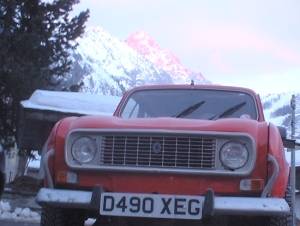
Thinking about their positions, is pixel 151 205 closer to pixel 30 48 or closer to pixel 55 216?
pixel 55 216

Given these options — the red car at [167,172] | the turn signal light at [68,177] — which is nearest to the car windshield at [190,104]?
the red car at [167,172]

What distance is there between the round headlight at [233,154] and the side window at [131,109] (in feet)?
6.25

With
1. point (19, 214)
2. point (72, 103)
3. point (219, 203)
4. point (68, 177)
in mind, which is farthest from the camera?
point (72, 103)

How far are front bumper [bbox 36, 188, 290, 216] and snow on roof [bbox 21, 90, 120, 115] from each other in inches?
324

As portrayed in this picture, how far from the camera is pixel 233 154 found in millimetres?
4852

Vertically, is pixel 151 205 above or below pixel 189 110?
below

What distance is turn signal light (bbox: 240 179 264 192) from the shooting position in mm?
4747

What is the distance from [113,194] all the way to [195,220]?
0.65m

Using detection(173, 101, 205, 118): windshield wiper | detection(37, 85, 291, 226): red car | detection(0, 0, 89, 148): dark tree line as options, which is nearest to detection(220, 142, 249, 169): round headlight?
detection(37, 85, 291, 226): red car

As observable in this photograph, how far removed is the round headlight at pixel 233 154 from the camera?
4824 mm

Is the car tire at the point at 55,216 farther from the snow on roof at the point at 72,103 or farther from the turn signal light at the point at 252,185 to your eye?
the snow on roof at the point at 72,103

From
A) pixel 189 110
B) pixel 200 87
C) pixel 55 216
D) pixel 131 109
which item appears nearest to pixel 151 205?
pixel 55 216

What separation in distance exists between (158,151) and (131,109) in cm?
191

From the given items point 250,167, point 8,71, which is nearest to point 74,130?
point 250,167
